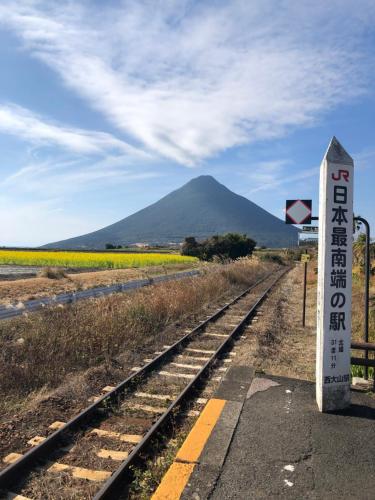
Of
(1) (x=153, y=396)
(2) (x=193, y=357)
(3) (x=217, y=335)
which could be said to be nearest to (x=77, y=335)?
(2) (x=193, y=357)

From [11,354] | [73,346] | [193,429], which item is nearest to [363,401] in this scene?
[193,429]

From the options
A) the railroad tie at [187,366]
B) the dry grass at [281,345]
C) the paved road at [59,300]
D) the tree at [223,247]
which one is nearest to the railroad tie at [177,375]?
the railroad tie at [187,366]

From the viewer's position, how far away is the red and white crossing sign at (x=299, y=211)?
646 cm

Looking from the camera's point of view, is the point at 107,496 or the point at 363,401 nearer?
the point at 107,496

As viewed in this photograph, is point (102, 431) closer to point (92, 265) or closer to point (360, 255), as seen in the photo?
point (360, 255)

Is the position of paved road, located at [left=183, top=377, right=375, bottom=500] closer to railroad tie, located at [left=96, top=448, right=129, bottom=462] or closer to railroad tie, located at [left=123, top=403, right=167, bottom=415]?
railroad tie, located at [left=96, top=448, right=129, bottom=462]

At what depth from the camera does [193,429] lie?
4172 millimetres

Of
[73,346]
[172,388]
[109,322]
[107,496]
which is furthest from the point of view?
[109,322]

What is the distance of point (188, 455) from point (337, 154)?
3.37m

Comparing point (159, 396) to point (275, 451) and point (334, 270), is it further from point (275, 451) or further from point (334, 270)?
point (334, 270)

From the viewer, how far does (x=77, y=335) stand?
7.51 meters

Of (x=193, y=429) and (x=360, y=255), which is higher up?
(x=360, y=255)

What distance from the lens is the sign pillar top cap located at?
4348mm

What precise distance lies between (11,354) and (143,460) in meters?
3.65
